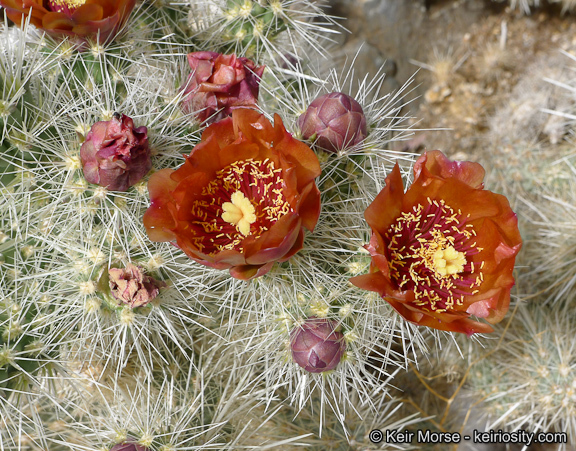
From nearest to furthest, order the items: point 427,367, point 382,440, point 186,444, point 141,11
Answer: point 186,444 → point 141,11 → point 382,440 → point 427,367

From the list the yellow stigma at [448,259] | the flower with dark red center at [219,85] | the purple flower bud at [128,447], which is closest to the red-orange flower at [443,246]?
the yellow stigma at [448,259]

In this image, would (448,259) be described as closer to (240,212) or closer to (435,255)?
(435,255)

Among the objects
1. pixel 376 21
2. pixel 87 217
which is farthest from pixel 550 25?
pixel 87 217

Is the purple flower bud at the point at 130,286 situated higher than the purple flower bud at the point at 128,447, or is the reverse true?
the purple flower bud at the point at 130,286

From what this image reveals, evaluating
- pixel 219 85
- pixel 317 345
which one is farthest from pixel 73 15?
pixel 317 345

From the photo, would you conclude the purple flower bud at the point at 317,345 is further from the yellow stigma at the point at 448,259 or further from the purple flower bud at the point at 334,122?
the purple flower bud at the point at 334,122

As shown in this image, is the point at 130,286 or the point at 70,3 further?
the point at 70,3

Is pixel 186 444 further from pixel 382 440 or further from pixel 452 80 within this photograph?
pixel 452 80
